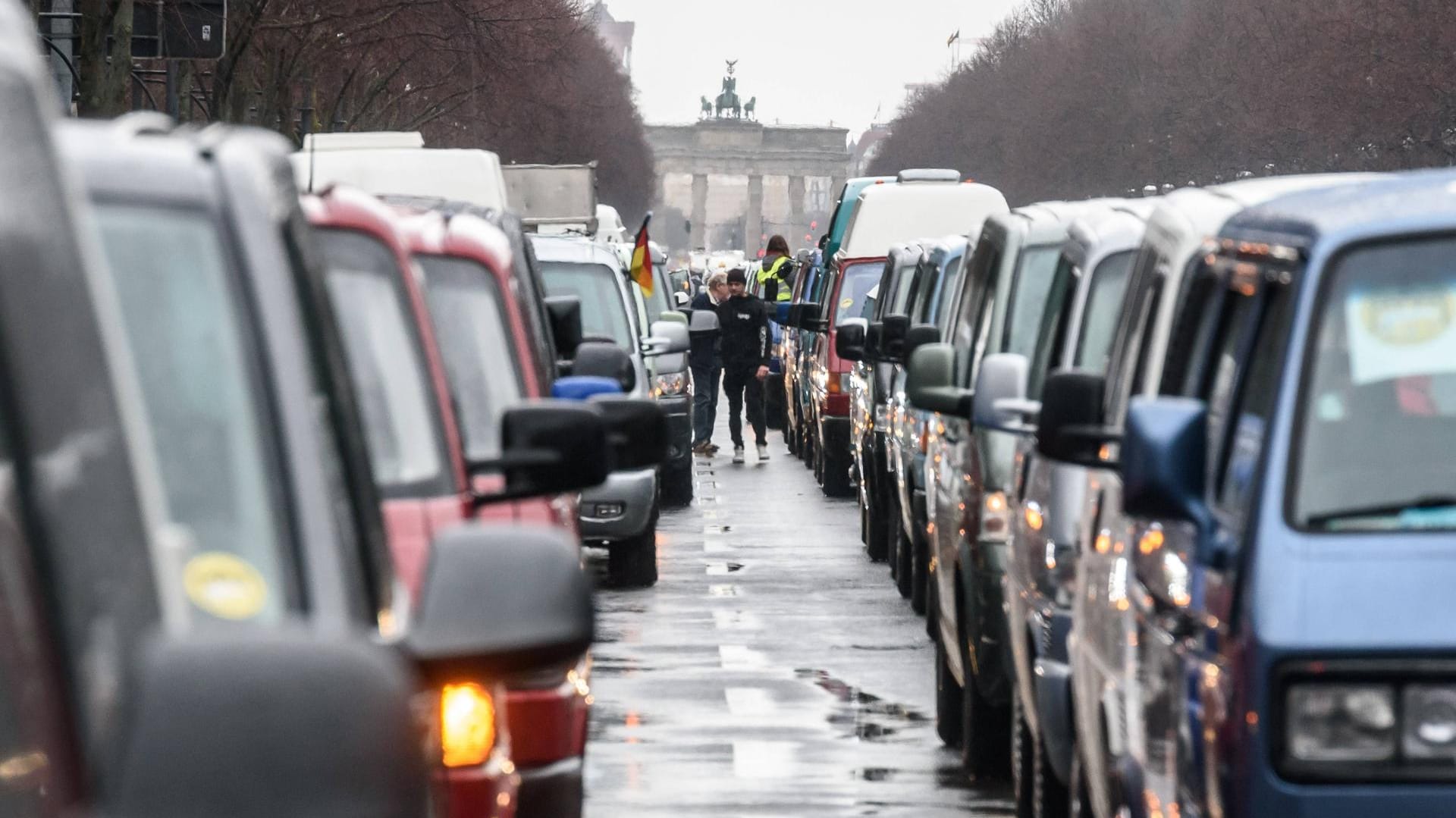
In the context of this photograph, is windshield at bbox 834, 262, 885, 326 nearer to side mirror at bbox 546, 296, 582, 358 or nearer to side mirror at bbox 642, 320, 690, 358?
side mirror at bbox 642, 320, 690, 358

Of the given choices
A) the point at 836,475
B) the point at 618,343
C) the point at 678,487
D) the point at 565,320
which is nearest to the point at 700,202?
the point at 836,475

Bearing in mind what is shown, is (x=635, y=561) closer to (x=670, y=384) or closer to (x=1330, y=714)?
(x=670, y=384)

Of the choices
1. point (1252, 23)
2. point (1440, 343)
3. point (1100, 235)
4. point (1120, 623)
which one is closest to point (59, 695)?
point (1440, 343)

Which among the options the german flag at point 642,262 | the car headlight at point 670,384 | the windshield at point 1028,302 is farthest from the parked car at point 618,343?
the german flag at point 642,262

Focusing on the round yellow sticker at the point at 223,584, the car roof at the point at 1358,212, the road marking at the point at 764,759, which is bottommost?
the road marking at the point at 764,759

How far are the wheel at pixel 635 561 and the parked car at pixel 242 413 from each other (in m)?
14.1

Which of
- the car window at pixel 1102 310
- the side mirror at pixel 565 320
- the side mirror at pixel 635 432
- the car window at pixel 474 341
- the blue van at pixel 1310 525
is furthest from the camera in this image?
the side mirror at pixel 565 320

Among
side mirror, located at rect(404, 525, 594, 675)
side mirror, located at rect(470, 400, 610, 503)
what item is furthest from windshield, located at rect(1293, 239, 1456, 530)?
side mirror, located at rect(404, 525, 594, 675)

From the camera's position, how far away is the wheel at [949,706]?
36.1 feet

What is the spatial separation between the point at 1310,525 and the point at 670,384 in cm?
1797

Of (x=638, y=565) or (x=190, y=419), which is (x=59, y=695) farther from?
(x=638, y=565)

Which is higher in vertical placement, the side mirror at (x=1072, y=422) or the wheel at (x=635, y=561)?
the side mirror at (x=1072, y=422)

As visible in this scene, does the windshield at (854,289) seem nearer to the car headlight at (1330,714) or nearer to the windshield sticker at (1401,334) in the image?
the windshield sticker at (1401,334)

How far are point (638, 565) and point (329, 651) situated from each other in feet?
51.9
